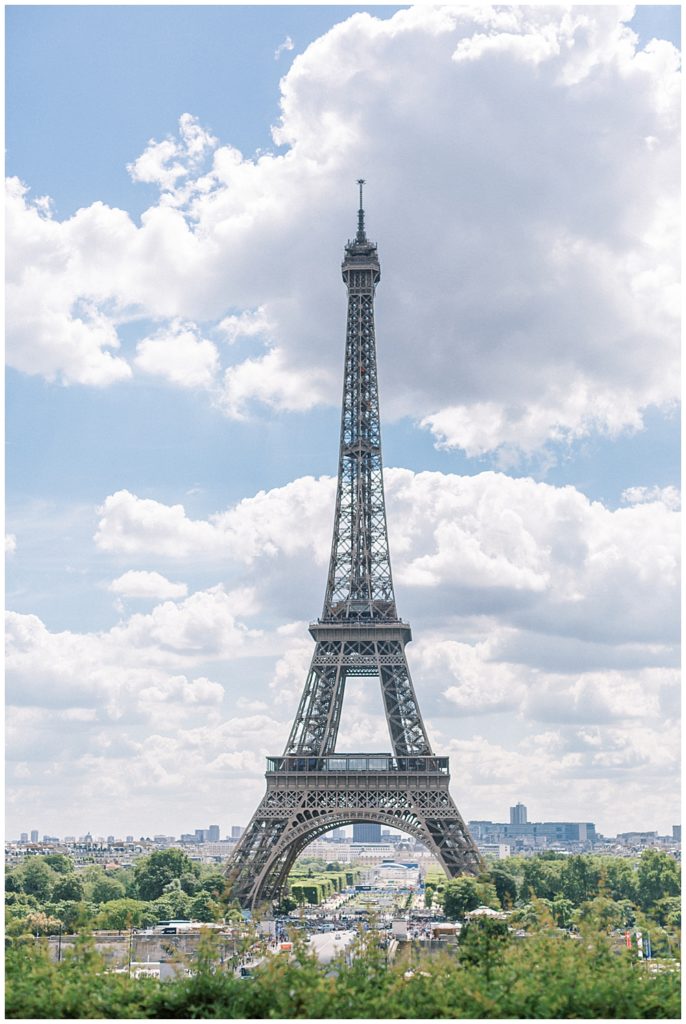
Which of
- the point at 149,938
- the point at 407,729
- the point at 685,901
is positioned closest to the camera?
the point at 685,901

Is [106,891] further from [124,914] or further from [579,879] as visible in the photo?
[579,879]

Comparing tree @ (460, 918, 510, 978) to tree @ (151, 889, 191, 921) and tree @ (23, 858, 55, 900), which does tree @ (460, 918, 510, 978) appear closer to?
tree @ (151, 889, 191, 921)

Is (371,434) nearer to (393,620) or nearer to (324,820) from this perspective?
(393,620)

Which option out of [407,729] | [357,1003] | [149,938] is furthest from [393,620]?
[357,1003]

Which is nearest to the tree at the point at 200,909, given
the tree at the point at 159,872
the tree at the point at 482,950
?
the tree at the point at 159,872

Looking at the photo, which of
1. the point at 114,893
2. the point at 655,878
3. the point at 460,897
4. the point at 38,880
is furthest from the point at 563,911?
the point at 38,880

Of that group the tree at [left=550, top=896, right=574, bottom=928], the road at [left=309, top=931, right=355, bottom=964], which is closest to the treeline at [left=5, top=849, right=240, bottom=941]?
the road at [left=309, top=931, right=355, bottom=964]

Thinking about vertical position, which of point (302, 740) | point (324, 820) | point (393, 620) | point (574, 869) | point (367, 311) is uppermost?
point (367, 311)
